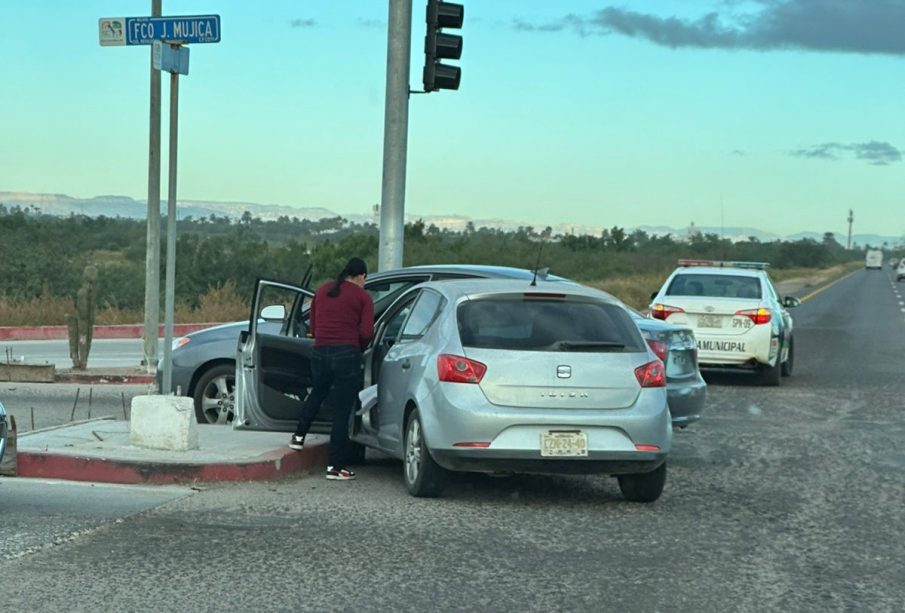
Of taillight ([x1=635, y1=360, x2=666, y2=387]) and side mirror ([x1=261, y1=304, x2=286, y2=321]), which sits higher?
side mirror ([x1=261, y1=304, x2=286, y2=321])

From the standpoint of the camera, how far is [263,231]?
11581 cm

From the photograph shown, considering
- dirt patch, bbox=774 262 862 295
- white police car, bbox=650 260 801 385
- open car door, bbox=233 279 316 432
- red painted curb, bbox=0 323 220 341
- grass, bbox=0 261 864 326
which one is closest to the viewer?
open car door, bbox=233 279 316 432

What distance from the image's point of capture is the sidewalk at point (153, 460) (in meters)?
9.73

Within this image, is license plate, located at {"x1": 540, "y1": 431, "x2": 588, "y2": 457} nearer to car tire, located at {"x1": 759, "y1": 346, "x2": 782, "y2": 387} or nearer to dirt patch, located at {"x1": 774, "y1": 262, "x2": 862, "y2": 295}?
car tire, located at {"x1": 759, "y1": 346, "x2": 782, "y2": 387}

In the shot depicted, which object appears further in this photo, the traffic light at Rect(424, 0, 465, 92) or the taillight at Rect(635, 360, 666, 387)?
the traffic light at Rect(424, 0, 465, 92)

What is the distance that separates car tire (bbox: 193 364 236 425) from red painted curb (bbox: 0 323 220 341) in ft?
45.0

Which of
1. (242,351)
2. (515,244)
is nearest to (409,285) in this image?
(242,351)

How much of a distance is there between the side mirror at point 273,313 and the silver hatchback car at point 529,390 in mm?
1686

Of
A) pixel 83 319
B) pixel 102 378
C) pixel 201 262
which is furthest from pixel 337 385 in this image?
pixel 201 262

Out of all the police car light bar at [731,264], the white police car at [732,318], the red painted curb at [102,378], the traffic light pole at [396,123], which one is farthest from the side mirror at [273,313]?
the police car light bar at [731,264]

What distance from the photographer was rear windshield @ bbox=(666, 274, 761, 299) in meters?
18.6

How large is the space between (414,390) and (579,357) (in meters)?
1.18

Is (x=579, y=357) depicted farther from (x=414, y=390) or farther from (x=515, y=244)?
(x=515, y=244)

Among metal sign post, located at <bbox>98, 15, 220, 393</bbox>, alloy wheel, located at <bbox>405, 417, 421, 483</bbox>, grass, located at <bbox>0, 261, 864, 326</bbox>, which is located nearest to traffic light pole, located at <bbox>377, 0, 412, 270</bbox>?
metal sign post, located at <bbox>98, 15, 220, 393</bbox>
